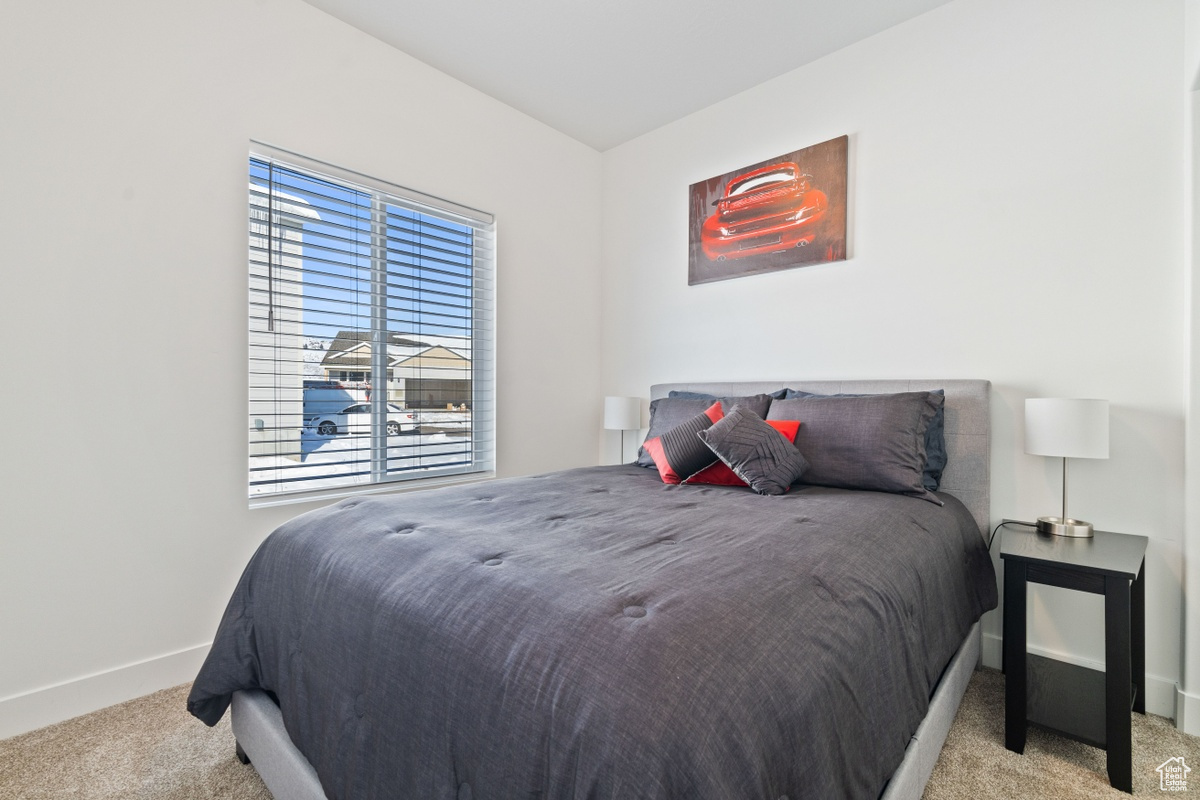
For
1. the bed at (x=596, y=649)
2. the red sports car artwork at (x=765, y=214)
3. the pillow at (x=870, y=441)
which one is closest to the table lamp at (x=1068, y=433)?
the pillow at (x=870, y=441)

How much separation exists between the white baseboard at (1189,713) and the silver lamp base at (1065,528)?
544mm

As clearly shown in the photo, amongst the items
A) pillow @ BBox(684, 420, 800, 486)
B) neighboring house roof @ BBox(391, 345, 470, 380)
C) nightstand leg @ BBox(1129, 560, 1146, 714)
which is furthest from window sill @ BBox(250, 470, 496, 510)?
nightstand leg @ BBox(1129, 560, 1146, 714)

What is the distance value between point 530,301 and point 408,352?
0.86 metres

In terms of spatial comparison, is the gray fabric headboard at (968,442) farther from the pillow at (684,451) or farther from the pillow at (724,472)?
the pillow at (684,451)

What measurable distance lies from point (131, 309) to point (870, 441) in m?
2.76

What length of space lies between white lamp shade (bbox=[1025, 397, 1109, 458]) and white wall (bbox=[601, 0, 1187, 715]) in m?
0.23

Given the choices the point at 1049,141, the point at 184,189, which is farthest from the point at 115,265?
the point at 1049,141

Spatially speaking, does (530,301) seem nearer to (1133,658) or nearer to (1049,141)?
(1049,141)

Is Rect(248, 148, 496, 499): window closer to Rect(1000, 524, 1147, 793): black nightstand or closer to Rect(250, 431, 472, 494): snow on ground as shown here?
Rect(250, 431, 472, 494): snow on ground

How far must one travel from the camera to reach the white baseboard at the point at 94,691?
1801 mm

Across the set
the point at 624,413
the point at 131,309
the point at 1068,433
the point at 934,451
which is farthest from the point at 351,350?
the point at 1068,433

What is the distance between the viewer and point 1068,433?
1.91 m

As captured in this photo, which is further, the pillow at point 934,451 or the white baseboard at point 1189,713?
the pillow at point 934,451

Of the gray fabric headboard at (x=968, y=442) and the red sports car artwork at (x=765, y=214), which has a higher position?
the red sports car artwork at (x=765, y=214)
